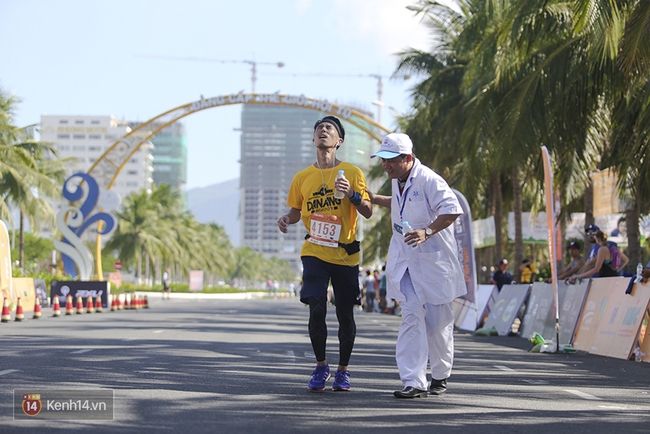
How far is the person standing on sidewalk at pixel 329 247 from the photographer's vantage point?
24.7ft

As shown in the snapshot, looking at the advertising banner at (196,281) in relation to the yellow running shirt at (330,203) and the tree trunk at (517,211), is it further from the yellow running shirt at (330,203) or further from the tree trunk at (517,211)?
the yellow running shirt at (330,203)

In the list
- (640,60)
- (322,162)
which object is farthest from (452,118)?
(322,162)

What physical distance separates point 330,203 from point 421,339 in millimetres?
1296

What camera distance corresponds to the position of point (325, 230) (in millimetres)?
7555

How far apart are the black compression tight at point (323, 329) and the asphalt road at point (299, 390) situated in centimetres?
33

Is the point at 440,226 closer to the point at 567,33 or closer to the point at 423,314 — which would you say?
the point at 423,314

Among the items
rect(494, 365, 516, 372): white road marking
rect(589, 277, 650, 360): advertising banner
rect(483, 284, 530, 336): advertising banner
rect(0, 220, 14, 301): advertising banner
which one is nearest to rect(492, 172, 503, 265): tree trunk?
Answer: rect(483, 284, 530, 336): advertising banner

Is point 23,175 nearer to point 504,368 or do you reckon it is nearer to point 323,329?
point 504,368

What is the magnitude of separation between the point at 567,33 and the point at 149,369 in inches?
541

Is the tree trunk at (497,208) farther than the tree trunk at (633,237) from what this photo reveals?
Yes

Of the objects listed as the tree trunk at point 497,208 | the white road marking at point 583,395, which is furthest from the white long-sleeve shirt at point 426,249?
the tree trunk at point 497,208

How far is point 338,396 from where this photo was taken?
716 cm

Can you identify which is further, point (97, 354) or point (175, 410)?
point (97, 354)

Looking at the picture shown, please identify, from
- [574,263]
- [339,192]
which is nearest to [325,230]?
[339,192]
